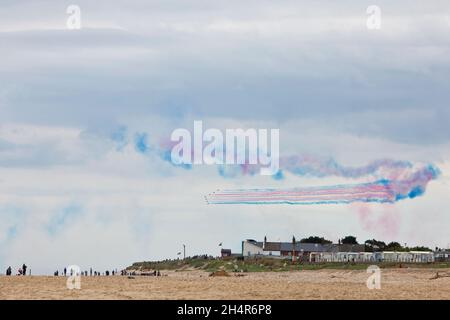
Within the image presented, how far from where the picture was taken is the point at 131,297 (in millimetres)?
64562

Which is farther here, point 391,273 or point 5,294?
point 391,273
